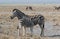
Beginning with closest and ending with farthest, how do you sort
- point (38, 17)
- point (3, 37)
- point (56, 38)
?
1. point (3, 37)
2. point (56, 38)
3. point (38, 17)

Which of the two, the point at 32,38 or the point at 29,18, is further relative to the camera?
the point at 29,18

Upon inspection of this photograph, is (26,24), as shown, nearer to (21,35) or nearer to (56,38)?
(21,35)

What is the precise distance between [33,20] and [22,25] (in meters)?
0.89

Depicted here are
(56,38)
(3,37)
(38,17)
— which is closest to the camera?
(3,37)

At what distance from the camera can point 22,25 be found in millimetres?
19906

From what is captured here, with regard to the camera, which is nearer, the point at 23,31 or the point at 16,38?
the point at 16,38

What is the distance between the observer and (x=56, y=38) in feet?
63.2

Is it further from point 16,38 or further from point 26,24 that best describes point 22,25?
point 16,38

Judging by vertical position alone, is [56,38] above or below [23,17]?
below

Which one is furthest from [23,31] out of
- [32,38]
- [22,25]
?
[32,38]

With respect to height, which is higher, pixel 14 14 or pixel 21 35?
pixel 14 14

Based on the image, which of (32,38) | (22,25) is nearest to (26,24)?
(22,25)

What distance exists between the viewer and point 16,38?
18.2 meters

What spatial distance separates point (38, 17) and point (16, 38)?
3.13m
